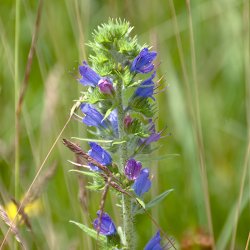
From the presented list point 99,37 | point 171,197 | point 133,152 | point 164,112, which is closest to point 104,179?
point 133,152

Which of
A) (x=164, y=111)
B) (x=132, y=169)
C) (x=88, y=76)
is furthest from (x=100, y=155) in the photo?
(x=164, y=111)

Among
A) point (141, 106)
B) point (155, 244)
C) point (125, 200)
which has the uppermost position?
point (141, 106)

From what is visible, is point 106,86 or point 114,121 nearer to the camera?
point 106,86

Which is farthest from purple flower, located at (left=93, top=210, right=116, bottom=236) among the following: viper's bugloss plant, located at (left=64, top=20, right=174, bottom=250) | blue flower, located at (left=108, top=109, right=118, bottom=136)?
blue flower, located at (left=108, top=109, right=118, bottom=136)

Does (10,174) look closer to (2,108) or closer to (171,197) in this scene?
(2,108)

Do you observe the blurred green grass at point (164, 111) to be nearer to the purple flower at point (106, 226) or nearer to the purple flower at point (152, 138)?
the purple flower at point (106, 226)

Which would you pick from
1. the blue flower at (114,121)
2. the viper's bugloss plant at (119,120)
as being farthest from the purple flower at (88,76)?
the blue flower at (114,121)

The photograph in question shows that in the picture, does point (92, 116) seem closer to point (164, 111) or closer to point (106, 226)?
point (106, 226)
